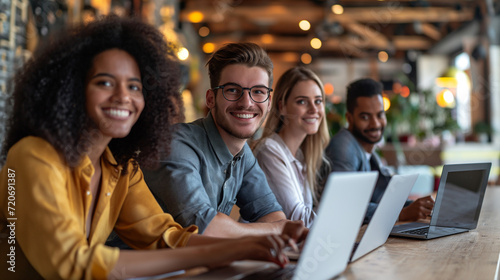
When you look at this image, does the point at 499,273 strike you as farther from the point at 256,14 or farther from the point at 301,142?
the point at 256,14

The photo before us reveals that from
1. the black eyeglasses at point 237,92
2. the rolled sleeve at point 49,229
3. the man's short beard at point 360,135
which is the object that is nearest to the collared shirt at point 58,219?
the rolled sleeve at point 49,229

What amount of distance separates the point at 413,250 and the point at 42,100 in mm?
1030

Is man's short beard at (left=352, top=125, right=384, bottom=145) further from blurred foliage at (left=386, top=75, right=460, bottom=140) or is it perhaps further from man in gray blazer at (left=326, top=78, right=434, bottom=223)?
blurred foliage at (left=386, top=75, right=460, bottom=140)

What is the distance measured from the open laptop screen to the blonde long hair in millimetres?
796

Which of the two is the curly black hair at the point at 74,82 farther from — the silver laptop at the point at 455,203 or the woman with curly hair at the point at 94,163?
the silver laptop at the point at 455,203

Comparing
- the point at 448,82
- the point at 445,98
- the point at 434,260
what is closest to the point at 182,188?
the point at 434,260

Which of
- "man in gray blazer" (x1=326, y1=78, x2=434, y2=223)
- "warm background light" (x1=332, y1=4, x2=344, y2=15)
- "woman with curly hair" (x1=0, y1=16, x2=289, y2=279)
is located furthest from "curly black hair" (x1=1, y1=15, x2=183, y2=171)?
"warm background light" (x1=332, y1=4, x2=344, y2=15)

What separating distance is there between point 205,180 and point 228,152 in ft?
0.45

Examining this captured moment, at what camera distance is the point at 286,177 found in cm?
213

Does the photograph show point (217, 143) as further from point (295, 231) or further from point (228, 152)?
point (295, 231)

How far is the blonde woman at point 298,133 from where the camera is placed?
2240mm

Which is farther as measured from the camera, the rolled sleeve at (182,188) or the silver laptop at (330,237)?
the rolled sleeve at (182,188)

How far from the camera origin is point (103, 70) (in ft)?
3.68

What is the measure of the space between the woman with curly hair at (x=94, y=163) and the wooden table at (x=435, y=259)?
248 mm
